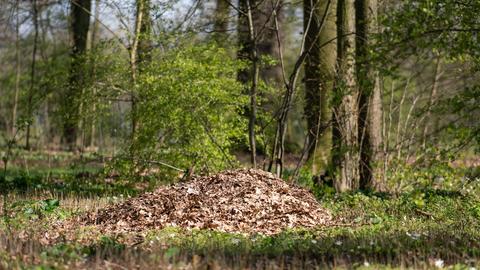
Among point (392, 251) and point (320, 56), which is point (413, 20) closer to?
point (392, 251)

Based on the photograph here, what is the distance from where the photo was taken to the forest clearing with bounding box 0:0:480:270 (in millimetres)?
7230

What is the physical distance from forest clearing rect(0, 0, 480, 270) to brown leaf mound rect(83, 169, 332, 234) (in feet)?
0.09

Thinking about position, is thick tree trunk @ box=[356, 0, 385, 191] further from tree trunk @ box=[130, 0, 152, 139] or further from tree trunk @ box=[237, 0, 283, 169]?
tree trunk @ box=[130, 0, 152, 139]

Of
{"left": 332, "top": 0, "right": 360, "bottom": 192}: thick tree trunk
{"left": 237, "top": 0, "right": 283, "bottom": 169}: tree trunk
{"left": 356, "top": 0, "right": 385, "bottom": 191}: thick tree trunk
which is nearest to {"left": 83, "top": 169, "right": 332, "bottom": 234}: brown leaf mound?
{"left": 237, "top": 0, "right": 283, "bottom": 169}: tree trunk

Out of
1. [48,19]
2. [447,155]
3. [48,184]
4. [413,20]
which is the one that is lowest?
[48,184]

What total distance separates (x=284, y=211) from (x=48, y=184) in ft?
22.6

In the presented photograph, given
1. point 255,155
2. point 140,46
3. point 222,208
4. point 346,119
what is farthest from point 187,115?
point 222,208

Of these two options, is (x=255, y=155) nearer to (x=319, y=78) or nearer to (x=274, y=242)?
(x=319, y=78)

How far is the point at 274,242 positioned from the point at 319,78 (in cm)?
683

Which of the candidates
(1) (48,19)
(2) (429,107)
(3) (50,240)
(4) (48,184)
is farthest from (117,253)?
(1) (48,19)

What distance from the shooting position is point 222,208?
377 inches

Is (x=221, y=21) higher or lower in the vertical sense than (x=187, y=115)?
higher

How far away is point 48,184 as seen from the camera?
588 inches

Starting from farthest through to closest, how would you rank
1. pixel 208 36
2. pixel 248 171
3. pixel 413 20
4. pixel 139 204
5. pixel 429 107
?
pixel 208 36 < pixel 248 171 < pixel 139 204 < pixel 429 107 < pixel 413 20
